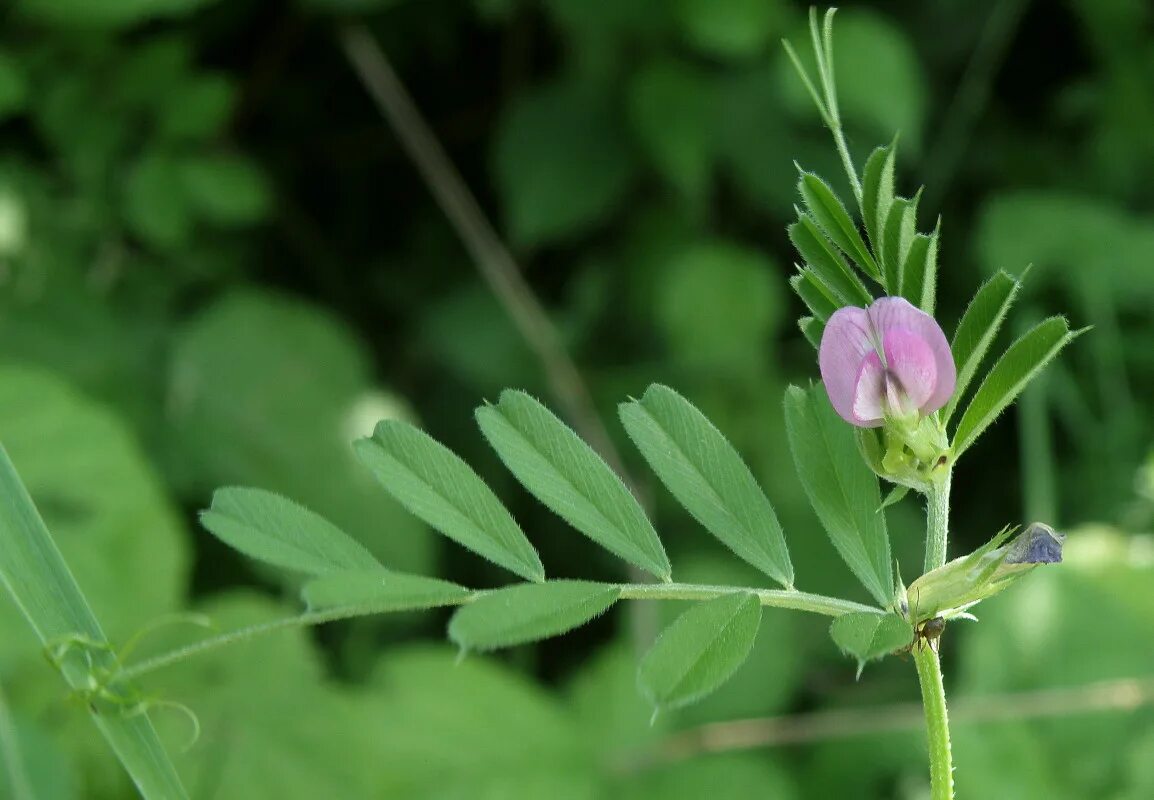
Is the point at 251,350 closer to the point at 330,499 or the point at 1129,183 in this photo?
the point at 330,499

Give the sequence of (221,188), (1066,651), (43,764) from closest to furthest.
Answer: (43,764) < (1066,651) < (221,188)

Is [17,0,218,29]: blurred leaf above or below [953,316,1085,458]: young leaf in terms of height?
above

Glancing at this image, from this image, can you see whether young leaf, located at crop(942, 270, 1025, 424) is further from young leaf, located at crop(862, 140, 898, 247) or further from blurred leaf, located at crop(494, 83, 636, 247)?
blurred leaf, located at crop(494, 83, 636, 247)

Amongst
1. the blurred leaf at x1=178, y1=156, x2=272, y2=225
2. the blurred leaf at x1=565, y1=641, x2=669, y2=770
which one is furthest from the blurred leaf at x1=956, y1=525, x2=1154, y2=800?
the blurred leaf at x1=178, y1=156, x2=272, y2=225

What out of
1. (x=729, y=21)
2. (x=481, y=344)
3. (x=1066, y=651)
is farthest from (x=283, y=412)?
(x=1066, y=651)

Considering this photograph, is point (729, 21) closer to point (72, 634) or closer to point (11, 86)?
point (11, 86)

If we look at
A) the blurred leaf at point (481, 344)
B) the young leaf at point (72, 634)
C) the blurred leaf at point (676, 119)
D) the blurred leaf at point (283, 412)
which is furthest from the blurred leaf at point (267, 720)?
the young leaf at point (72, 634)
